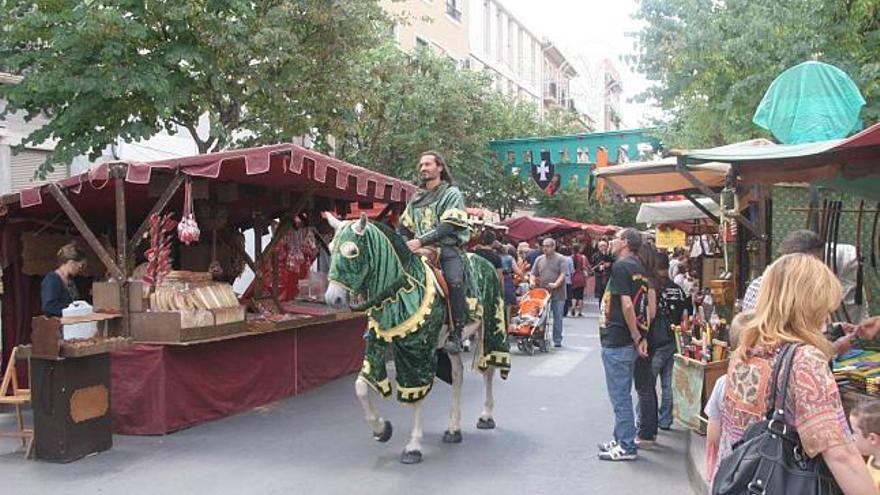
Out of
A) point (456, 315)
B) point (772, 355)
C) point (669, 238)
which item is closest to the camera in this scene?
point (772, 355)

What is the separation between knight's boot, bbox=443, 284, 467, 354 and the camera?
740 cm

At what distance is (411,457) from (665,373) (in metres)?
2.65

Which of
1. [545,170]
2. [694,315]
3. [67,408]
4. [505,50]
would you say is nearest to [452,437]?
[694,315]

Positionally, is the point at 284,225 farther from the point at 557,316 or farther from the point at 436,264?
the point at 557,316

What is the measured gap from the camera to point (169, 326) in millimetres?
7844

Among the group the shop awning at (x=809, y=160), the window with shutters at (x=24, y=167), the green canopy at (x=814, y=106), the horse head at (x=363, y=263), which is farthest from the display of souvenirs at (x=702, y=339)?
the window with shutters at (x=24, y=167)

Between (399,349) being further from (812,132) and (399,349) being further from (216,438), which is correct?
(812,132)

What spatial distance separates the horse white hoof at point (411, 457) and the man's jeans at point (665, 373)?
Result: 228 cm

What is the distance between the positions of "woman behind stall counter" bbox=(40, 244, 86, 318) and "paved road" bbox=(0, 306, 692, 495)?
133cm

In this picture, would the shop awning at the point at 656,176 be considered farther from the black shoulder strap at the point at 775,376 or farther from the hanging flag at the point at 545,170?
the hanging flag at the point at 545,170

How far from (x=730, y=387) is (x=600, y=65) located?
242 ft

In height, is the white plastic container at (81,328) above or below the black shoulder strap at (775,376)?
below

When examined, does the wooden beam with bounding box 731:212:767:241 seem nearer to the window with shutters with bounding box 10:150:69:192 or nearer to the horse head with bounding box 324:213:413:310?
the horse head with bounding box 324:213:413:310

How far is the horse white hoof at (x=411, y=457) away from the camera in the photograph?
22.5 ft
